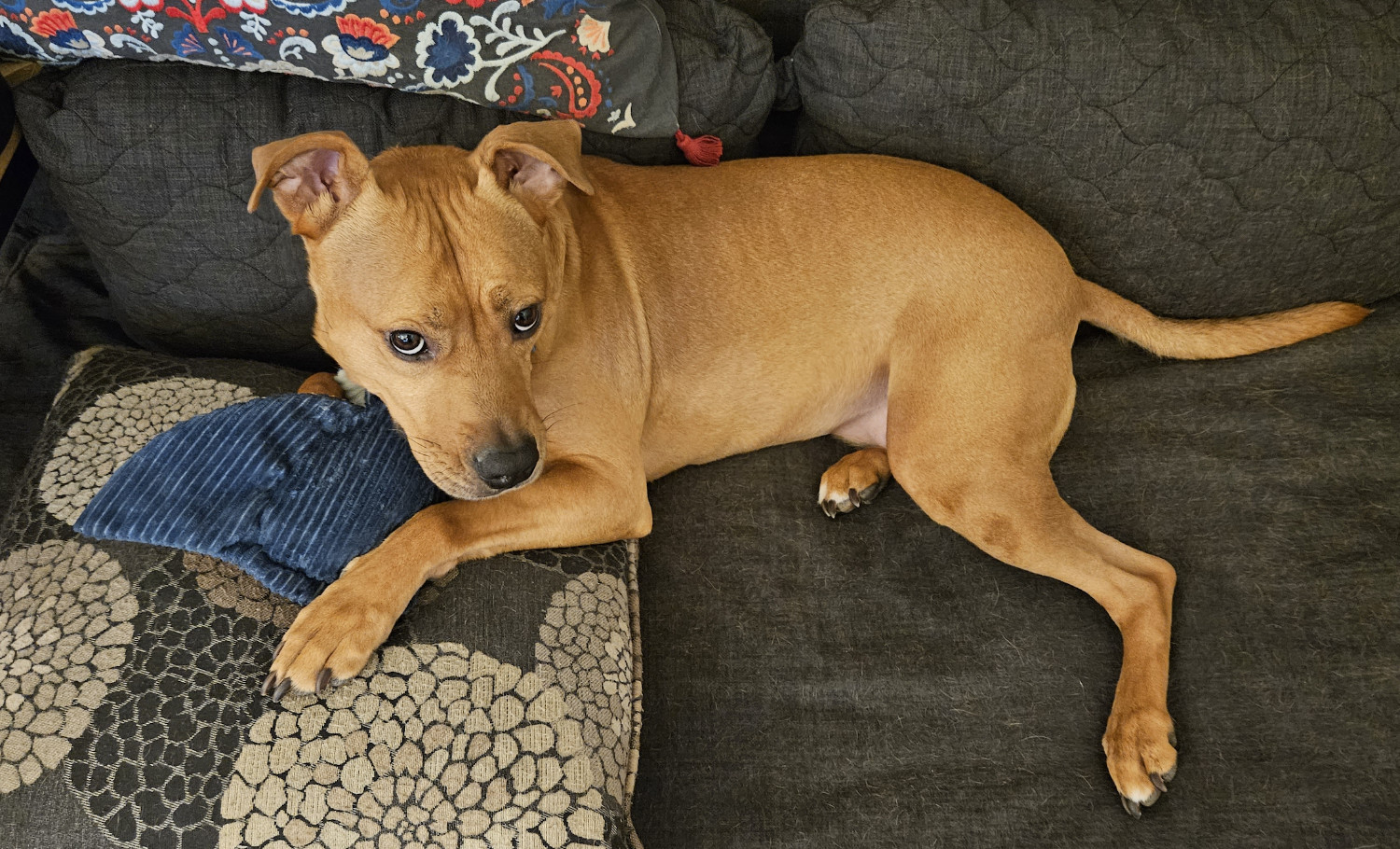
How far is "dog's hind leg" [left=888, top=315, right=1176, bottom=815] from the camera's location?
2.23 m

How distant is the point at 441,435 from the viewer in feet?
6.26

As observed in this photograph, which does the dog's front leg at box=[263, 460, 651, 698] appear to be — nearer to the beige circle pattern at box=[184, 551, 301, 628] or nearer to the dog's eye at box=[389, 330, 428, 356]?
the beige circle pattern at box=[184, 551, 301, 628]

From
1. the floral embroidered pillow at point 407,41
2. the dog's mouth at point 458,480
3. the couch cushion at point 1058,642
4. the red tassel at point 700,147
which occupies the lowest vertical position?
the couch cushion at point 1058,642

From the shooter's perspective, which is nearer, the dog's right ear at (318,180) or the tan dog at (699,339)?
the dog's right ear at (318,180)

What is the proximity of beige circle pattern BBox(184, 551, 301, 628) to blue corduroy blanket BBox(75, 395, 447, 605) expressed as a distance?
0.12 feet

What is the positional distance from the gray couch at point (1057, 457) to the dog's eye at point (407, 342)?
0.75m

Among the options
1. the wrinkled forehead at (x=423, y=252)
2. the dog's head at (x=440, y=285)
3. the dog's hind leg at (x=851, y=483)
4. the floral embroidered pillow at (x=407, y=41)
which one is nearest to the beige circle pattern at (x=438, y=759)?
the dog's head at (x=440, y=285)

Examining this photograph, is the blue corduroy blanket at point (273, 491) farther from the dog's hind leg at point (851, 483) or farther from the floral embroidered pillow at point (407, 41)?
the dog's hind leg at point (851, 483)

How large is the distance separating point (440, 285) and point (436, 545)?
1.87ft

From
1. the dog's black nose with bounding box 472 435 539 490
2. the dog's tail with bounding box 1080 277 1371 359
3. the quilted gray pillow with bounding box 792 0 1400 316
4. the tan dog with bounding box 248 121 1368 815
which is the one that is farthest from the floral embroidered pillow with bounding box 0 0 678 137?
the dog's tail with bounding box 1080 277 1371 359

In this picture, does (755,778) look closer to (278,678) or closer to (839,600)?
(839,600)

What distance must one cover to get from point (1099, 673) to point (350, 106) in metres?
2.45

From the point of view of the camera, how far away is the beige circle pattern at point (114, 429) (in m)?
2.01

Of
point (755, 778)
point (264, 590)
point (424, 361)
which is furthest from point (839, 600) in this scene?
point (264, 590)
